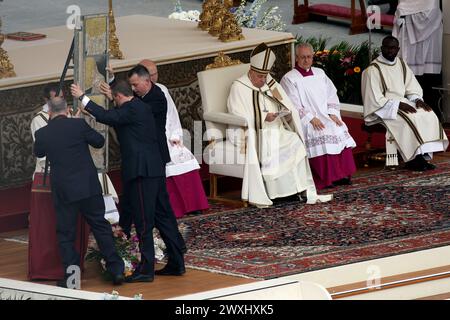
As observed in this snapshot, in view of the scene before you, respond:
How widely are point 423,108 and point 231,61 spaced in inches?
75.8

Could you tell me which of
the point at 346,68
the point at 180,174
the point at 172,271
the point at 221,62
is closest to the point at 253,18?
the point at 346,68

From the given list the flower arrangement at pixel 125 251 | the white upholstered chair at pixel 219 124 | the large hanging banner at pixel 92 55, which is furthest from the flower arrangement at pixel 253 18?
the flower arrangement at pixel 125 251

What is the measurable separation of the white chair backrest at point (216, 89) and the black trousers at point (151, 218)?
8.75ft

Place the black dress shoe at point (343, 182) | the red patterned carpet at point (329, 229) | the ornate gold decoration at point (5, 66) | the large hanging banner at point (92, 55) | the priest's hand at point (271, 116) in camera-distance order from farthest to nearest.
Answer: the black dress shoe at point (343, 182) → the priest's hand at point (271, 116) → the ornate gold decoration at point (5, 66) → the red patterned carpet at point (329, 229) → the large hanging banner at point (92, 55)

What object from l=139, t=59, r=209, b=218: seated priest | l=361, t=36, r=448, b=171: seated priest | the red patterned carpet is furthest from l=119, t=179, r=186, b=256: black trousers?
l=361, t=36, r=448, b=171: seated priest

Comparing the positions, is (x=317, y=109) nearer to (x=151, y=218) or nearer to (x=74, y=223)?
(x=151, y=218)

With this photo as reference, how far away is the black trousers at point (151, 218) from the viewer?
40.6ft

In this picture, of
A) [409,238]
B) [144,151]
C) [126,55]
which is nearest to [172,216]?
[144,151]

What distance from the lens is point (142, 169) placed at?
12375mm

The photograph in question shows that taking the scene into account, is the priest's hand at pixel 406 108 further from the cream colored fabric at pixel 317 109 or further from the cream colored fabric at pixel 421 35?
the cream colored fabric at pixel 421 35

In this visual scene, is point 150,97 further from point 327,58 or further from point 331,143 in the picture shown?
point 327,58

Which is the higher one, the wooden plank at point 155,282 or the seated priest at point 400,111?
the seated priest at point 400,111

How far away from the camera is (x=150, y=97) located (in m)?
13.1

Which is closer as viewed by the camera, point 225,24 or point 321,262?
point 321,262
